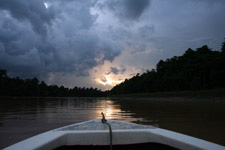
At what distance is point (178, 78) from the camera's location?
5006cm

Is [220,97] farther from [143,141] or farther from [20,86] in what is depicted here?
[20,86]

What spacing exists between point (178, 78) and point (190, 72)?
12.1ft

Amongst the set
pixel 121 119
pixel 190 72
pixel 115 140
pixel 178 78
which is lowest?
pixel 121 119

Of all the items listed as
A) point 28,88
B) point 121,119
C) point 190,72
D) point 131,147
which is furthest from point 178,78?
point 28,88

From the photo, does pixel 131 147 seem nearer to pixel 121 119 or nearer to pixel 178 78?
pixel 121 119

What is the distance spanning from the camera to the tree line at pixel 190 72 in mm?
40594

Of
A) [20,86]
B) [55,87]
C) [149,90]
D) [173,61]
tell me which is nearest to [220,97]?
[173,61]

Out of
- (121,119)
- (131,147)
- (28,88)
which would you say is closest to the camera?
(131,147)

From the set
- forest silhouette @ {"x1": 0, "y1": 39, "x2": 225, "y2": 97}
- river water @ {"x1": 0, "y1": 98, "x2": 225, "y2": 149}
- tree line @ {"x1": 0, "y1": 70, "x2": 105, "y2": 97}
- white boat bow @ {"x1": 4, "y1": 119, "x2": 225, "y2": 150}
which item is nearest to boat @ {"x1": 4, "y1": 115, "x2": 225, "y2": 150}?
white boat bow @ {"x1": 4, "y1": 119, "x2": 225, "y2": 150}

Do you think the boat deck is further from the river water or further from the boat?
the river water

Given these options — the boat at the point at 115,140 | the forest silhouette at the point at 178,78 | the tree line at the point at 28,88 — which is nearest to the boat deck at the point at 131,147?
the boat at the point at 115,140

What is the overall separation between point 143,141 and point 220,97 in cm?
2803

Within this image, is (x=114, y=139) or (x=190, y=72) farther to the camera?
(x=190, y=72)

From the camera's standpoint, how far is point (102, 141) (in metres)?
2.64
